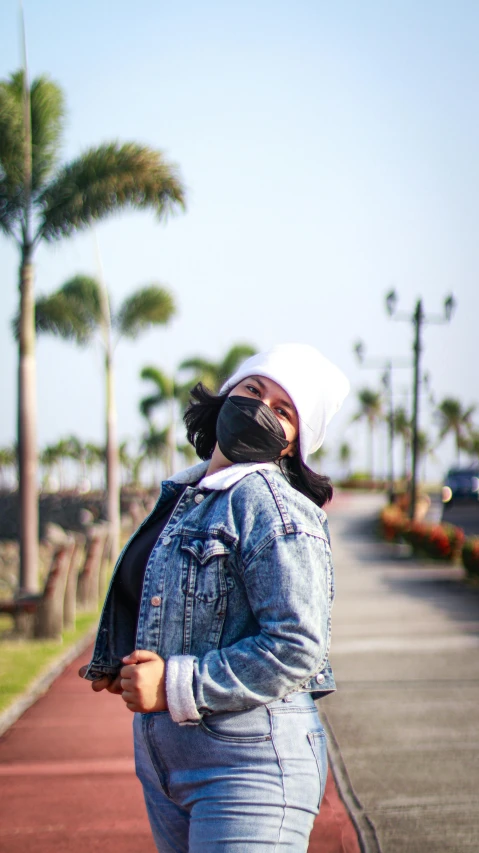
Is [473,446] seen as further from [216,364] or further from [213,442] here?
[213,442]

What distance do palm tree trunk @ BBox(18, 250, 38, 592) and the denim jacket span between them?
37.9ft

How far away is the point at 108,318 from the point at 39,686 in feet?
60.8

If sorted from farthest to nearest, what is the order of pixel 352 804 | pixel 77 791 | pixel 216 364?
pixel 216 364 < pixel 77 791 < pixel 352 804

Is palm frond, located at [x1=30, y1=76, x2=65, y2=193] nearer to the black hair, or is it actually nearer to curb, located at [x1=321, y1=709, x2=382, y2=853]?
curb, located at [x1=321, y1=709, x2=382, y2=853]

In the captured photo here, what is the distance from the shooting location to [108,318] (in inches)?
1012

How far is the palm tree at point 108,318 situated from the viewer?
23781mm

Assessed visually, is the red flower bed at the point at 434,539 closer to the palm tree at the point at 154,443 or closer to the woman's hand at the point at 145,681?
the woman's hand at the point at 145,681

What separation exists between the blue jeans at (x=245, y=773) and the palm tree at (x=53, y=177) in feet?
42.1

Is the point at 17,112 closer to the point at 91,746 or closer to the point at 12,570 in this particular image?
the point at 12,570

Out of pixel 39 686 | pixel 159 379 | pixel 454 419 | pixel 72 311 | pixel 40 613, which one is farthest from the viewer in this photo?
pixel 454 419

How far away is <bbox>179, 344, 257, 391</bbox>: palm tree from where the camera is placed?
43.2 metres

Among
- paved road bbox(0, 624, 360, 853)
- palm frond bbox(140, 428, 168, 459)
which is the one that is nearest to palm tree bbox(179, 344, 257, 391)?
palm frond bbox(140, 428, 168, 459)

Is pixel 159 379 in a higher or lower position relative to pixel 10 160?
lower

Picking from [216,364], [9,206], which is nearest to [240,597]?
[9,206]
